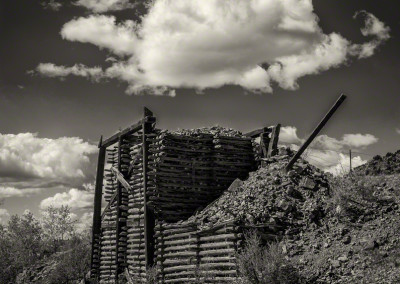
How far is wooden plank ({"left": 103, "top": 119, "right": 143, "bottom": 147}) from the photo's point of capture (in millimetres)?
18938

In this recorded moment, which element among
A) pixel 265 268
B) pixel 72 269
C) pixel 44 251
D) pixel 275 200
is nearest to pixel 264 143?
pixel 275 200

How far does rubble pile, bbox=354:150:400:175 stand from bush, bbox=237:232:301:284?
52.0ft

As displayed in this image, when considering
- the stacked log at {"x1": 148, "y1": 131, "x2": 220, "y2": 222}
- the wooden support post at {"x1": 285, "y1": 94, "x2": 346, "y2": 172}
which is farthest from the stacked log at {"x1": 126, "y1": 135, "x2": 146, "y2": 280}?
the wooden support post at {"x1": 285, "y1": 94, "x2": 346, "y2": 172}

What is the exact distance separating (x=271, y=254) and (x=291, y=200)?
3.61 metres

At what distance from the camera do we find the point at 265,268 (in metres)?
11.3

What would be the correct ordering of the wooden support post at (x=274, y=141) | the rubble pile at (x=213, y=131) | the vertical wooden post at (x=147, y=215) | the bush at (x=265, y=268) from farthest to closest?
the rubble pile at (x=213, y=131)
the wooden support post at (x=274, y=141)
the vertical wooden post at (x=147, y=215)
the bush at (x=265, y=268)

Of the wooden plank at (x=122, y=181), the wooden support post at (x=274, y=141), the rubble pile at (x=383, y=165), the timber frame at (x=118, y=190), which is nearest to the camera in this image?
the timber frame at (x=118, y=190)

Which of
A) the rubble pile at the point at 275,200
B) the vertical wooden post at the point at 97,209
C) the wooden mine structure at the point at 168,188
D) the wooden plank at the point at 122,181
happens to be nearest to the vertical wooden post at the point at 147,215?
the wooden mine structure at the point at 168,188

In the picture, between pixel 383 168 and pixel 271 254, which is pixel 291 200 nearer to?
pixel 271 254

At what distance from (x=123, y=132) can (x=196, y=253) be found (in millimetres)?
7820

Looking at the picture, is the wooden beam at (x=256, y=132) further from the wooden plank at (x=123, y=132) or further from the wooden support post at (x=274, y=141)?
the wooden plank at (x=123, y=132)

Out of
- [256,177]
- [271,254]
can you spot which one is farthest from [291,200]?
[271,254]

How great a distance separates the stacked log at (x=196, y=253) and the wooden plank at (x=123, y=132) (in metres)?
4.41

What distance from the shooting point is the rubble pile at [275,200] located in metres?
13.8
